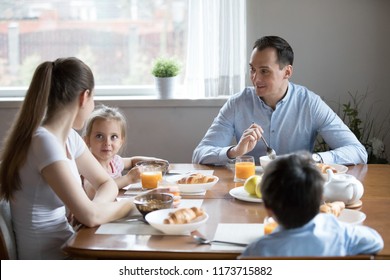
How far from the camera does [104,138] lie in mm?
2723

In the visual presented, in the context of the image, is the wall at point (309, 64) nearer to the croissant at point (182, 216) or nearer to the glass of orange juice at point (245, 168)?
the glass of orange juice at point (245, 168)

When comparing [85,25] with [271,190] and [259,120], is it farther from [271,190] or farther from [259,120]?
[271,190]

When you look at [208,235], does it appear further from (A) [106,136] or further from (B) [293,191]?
(A) [106,136]

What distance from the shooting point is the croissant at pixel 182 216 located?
1.79m

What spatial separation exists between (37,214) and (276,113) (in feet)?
4.78

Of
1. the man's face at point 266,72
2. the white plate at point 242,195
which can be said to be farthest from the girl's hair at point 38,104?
the man's face at point 266,72

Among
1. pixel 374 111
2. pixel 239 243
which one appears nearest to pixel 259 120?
pixel 374 111

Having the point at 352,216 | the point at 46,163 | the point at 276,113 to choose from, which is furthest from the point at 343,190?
the point at 276,113

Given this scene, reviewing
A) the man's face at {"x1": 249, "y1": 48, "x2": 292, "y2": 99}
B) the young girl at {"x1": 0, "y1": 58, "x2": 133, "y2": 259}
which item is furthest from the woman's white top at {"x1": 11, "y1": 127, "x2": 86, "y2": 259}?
the man's face at {"x1": 249, "y1": 48, "x2": 292, "y2": 99}

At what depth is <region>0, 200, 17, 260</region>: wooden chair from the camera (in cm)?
194

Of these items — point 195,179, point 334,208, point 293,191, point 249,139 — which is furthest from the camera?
point 249,139

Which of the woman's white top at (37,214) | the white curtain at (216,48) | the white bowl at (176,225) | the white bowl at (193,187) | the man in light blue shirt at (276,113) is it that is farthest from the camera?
the white curtain at (216,48)

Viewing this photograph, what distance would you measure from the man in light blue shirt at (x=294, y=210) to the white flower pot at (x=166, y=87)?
2.47 meters

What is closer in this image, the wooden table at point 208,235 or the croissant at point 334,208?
the wooden table at point 208,235
